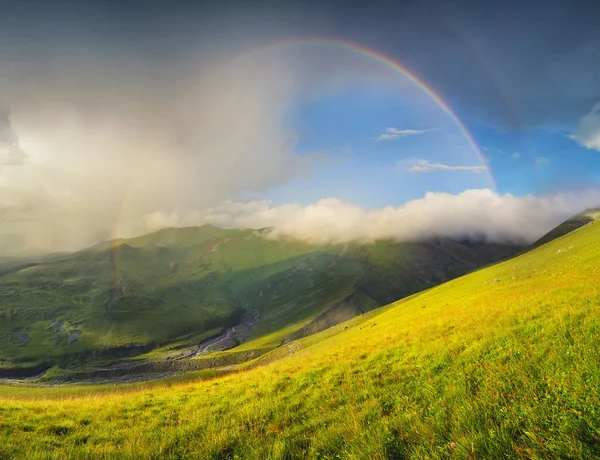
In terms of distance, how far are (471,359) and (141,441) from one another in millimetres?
13163

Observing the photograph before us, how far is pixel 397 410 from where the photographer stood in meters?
9.77

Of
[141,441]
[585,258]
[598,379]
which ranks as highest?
[141,441]

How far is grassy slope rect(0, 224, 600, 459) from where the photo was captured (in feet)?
20.9

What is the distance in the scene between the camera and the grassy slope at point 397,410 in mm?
6355

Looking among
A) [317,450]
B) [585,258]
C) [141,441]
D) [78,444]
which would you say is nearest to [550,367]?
[317,450]

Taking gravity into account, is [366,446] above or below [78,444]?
below

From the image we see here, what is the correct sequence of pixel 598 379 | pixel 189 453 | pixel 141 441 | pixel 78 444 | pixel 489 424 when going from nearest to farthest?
pixel 489 424, pixel 598 379, pixel 189 453, pixel 141 441, pixel 78 444

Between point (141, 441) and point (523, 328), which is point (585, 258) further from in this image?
point (141, 441)

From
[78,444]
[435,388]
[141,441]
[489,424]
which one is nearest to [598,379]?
[489,424]

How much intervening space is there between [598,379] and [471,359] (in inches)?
237

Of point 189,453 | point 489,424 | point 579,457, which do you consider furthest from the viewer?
point 189,453

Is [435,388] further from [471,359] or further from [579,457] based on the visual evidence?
[579,457]

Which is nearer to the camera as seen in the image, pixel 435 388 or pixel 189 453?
pixel 189 453

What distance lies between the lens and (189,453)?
8.89 meters
